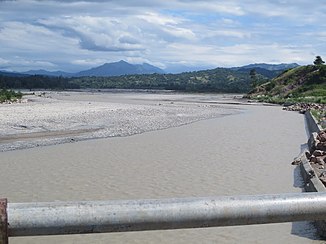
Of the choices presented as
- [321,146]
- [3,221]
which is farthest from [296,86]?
[3,221]

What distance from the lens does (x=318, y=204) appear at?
9.76 ft

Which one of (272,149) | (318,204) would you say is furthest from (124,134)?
(318,204)

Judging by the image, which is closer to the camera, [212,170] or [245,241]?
[245,241]

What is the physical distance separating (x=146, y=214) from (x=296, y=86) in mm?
92819

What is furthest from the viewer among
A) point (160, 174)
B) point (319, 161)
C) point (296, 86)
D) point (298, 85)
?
point (298, 85)

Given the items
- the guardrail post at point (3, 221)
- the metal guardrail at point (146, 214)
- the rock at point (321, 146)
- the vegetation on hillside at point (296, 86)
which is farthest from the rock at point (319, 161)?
the vegetation on hillside at point (296, 86)

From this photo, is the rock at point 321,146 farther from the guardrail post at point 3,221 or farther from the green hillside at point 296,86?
the green hillside at point 296,86

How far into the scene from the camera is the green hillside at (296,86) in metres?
82.8

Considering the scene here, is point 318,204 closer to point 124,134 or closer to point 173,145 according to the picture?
point 173,145

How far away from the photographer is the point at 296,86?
91438 millimetres

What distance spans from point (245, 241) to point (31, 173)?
9185 millimetres

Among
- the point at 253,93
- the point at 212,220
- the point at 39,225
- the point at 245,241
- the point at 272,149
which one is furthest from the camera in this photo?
the point at 253,93

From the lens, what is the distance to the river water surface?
8.98 metres

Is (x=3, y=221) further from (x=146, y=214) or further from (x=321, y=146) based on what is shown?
(x=321, y=146)
